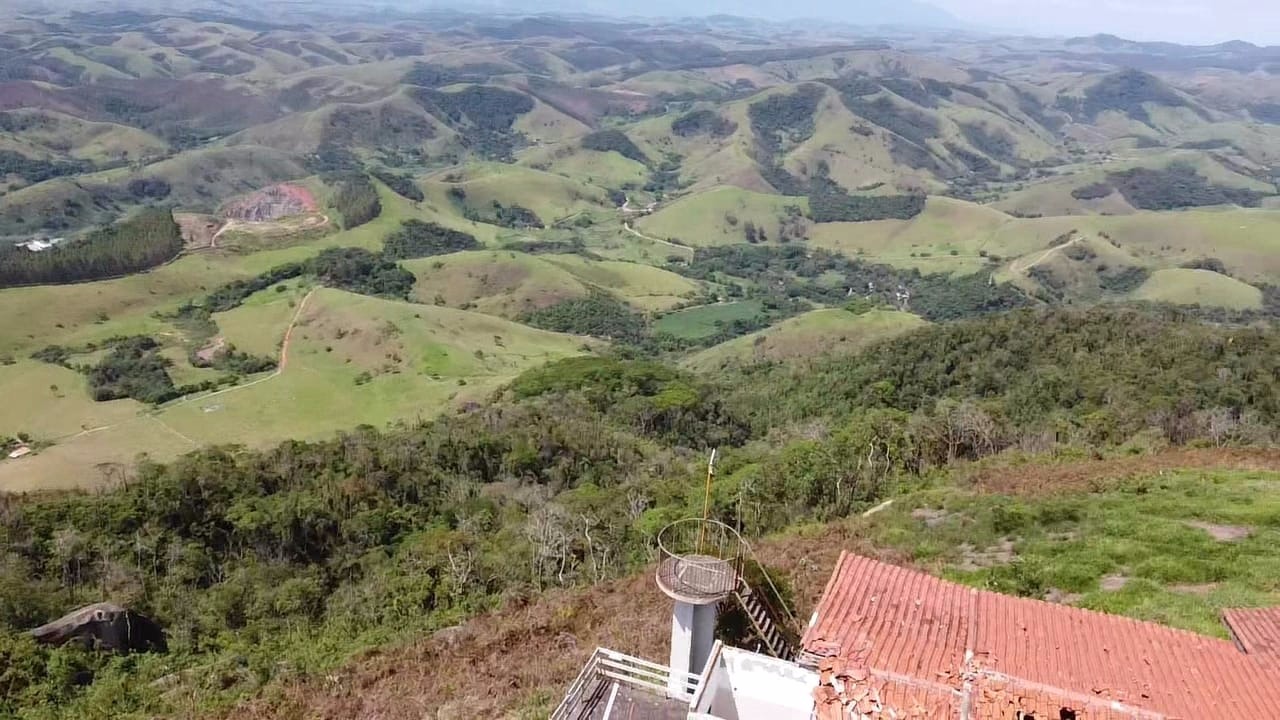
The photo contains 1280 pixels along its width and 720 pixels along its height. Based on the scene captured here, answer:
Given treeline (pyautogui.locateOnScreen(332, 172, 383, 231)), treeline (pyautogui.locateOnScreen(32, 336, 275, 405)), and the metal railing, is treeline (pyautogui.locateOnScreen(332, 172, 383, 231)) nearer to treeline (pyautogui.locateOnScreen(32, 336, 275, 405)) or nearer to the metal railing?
treeline (pyautogui.locateOnScreen(32, 336, 275, 405))

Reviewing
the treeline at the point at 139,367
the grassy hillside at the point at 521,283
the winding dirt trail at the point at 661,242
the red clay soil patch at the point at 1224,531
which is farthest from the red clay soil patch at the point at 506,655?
the winding dirt trail at the point at 661,242

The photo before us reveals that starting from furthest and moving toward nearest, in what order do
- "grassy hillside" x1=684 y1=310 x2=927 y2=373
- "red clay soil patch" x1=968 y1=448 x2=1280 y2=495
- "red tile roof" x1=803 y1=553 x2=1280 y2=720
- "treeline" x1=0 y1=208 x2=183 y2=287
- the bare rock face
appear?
"treeline" x1=0 y1=208 x2=183 y2=287, "grassy hillside" x1=684 y1=310 x2=927 y2=373, "red clay soil patch" x1=968 y1=448 x2=1280 y2=495, the bare rock face, "red tile roof" x1=803 y1=553 x2=1280 y2=720

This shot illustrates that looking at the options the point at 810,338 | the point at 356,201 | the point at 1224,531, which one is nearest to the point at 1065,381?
the point at 1224,531

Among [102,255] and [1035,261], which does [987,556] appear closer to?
[102,255]

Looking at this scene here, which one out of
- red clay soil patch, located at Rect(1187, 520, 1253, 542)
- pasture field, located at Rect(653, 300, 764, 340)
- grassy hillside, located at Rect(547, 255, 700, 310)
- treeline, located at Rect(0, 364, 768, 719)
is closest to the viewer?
red clay soil patch, located at Rect(1187, 520, 1253, 542)

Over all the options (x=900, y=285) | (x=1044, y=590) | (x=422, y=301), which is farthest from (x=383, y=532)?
(x=900, y=285)

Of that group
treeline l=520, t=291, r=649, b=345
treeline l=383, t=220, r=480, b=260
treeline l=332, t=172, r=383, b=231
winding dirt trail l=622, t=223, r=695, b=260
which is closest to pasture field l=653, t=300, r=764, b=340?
treeline l=520, t=291, r=649, b=345

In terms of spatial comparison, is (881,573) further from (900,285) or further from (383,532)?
(900,285)
